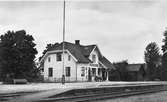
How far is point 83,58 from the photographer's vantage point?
5381 cm

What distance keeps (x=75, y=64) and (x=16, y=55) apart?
1075 centimetres

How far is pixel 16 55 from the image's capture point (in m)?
46.5

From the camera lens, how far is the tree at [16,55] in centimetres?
4638

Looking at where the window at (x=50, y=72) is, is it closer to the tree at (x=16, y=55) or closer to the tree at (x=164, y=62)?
the tree at (x=16, y=55)

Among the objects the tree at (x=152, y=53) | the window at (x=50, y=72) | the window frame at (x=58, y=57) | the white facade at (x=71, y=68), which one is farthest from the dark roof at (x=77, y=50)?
the tree at (x=152, y=53)

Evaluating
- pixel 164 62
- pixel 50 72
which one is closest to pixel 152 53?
pixel 164 62

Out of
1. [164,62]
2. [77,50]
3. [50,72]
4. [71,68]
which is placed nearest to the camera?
[71,68]

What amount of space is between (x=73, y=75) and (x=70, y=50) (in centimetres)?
429

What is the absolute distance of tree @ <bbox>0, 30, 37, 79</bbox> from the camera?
1826 inches

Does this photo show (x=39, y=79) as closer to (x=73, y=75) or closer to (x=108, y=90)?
(x=73, y=75)

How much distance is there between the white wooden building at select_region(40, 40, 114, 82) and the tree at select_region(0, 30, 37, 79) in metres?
6.16

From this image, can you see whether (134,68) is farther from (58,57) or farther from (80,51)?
(58,57)

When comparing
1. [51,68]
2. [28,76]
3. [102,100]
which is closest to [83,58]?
[51,68]

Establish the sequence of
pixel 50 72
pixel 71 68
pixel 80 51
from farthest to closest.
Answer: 1. pixel 50 72
2. pixel 80 51
3. pixel 71 68
